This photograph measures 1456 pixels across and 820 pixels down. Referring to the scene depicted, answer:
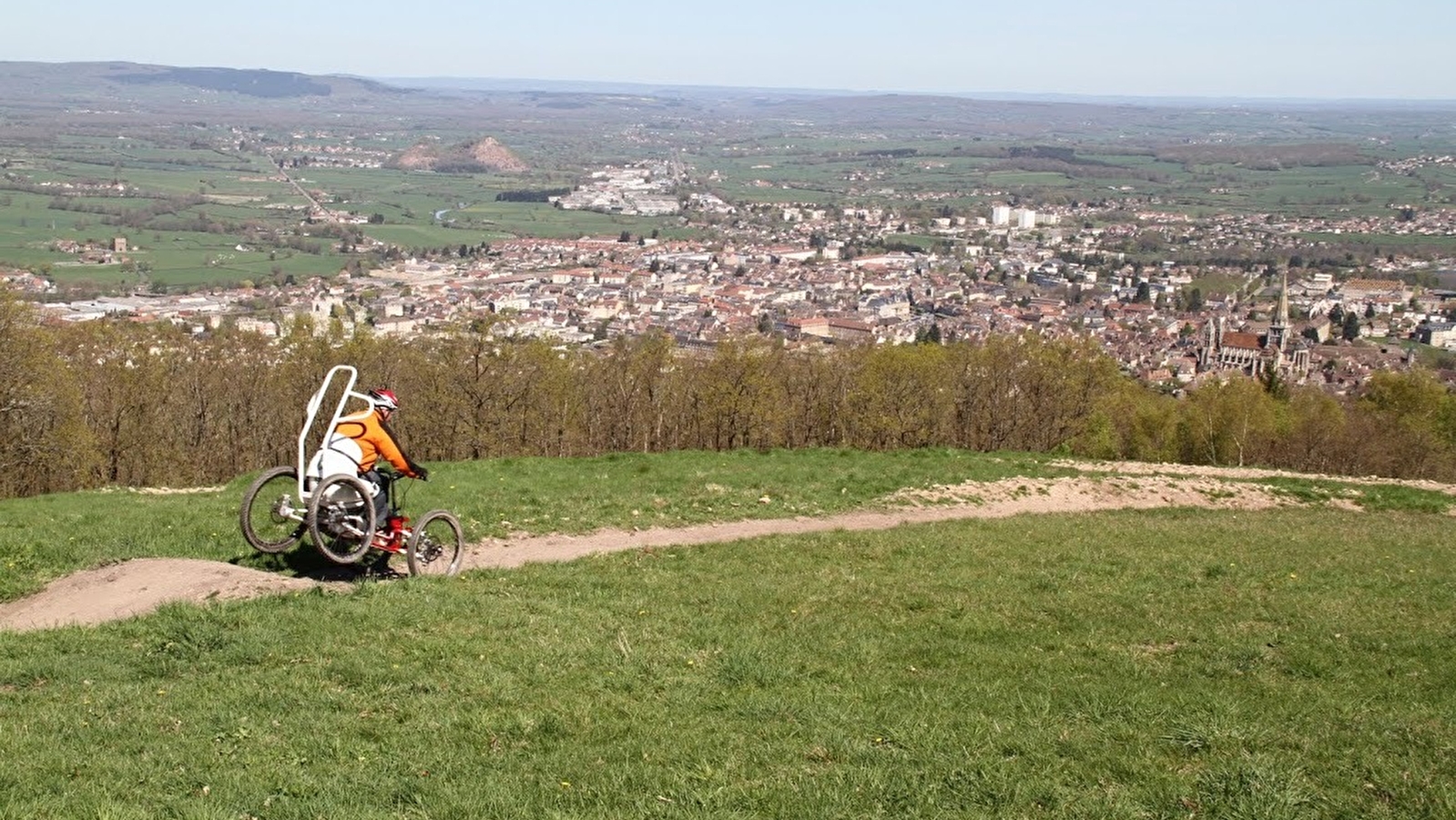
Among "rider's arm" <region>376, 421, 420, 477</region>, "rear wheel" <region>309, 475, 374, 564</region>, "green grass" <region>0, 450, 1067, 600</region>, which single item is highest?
"rider's arm" <region>376, 421, 420, 477</region>

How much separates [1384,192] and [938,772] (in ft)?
725

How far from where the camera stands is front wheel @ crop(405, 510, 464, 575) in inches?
539

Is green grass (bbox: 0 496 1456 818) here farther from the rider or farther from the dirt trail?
the rider

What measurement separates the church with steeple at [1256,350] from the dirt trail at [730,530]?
186ft

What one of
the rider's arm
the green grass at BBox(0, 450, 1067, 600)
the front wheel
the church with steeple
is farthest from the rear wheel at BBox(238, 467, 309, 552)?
the church with steeple

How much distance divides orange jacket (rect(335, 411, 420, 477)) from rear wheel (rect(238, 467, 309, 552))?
95 cm

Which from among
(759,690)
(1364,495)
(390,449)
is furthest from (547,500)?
(1364,495)

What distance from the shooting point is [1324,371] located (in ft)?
252

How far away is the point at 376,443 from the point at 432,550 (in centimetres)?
162

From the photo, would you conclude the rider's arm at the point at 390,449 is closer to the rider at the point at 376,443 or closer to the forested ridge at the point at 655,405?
the rider at the point at 376,443

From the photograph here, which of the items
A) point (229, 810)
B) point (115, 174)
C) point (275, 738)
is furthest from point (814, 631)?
point (115, 174)

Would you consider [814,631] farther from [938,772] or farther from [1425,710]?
[1425,710]

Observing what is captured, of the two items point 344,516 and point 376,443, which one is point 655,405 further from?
point 344,516

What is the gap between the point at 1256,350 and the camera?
279 ft
